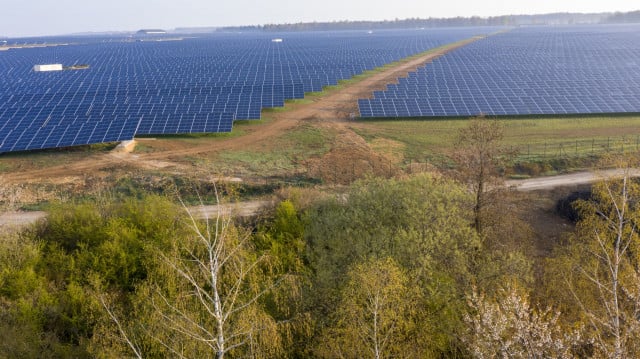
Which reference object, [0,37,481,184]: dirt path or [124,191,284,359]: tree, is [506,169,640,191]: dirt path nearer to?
[0,37,481,184]: dirt path

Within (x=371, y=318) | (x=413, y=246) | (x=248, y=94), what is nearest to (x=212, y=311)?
(x=371, y=318)

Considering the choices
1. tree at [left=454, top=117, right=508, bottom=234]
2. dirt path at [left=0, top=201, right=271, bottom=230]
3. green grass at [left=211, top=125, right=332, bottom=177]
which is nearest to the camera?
tree at [left=454, top=117, right=508, bottom=234]

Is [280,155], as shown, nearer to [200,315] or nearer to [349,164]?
[349,164]

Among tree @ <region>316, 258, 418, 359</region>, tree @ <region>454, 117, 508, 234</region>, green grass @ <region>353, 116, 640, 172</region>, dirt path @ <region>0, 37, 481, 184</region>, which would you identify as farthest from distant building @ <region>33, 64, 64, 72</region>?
tree @ <region>316, 258, 418, 359</region>

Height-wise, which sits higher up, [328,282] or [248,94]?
[248,94]

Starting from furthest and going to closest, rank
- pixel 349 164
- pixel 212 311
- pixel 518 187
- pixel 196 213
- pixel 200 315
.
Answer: pixel 349 164 < pixel 518 187 < pixel 196 213 < pixel 200 315 < pixel 212 311

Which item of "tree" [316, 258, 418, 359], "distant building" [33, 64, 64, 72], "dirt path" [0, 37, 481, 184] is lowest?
"dirt path" [0, 37, 481, 184]
